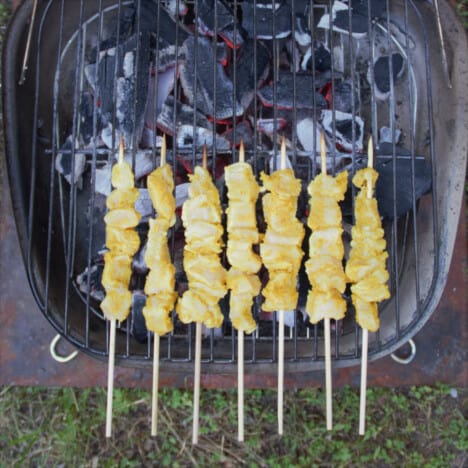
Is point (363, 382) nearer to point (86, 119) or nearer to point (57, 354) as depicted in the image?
point (57, 354)

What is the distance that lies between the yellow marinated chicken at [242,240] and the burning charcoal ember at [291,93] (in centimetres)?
69

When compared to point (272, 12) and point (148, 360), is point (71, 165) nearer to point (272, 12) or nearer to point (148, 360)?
point (148, 360)

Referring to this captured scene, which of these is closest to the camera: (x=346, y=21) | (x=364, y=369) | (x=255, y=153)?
(x=364, y=369)

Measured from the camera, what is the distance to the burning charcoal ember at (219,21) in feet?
11.3

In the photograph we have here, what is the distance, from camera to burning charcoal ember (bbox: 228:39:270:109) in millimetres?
3461

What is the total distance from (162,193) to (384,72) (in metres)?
1.81

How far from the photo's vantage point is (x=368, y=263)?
117 inches

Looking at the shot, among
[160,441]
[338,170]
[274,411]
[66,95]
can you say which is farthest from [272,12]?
[160,441]

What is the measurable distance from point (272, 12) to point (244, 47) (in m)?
0.29

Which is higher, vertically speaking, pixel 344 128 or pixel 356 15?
pixel 356 15

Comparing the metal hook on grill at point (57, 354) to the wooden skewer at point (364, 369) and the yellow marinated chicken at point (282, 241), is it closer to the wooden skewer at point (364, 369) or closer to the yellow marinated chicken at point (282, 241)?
the yellow marinated chicken at point (282, 241)

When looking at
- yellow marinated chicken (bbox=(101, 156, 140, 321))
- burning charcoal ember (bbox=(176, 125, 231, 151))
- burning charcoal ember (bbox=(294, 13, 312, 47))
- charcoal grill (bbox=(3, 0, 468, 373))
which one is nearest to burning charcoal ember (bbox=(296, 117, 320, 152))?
charcoal grill (bbox=(3, 0, 468, 373))

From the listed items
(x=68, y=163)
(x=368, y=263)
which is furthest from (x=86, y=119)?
(x=368, y=263)

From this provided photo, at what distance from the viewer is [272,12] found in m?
3.45
